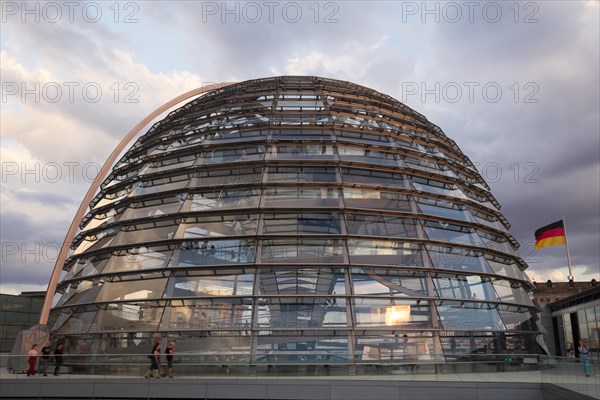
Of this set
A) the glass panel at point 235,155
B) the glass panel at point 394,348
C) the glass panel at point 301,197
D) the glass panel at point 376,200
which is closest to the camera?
the glass panel at point 394,348

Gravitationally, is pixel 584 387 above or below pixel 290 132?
below

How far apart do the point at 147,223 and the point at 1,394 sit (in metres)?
7.98

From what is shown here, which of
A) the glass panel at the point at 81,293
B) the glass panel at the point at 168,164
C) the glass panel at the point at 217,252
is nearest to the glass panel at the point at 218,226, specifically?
the glass panel at the point at 217,252

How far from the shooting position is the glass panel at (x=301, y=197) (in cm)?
2130

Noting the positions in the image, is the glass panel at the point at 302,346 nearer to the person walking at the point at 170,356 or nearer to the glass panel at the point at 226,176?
the person walking at the point at 170,356

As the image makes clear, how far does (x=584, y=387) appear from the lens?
1288 cm

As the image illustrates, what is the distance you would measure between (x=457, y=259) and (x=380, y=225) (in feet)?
10.6

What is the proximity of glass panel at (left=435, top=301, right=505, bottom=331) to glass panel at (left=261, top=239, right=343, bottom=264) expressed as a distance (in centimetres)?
402

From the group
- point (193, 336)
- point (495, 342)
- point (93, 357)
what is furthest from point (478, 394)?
point (93, 357)

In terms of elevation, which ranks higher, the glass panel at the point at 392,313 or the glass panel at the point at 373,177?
the glass panel at the point at 373,177

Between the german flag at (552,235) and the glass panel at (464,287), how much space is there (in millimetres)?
16445

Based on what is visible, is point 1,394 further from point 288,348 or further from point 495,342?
point 495,342

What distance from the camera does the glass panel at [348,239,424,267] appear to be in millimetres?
19922

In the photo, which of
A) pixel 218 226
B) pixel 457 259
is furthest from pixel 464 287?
pixel 218 226
